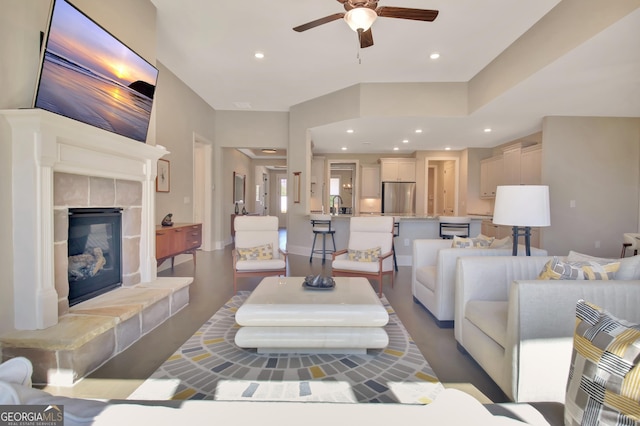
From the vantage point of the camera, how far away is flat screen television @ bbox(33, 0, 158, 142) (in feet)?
6.72

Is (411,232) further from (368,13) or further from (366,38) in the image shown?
(368,13)

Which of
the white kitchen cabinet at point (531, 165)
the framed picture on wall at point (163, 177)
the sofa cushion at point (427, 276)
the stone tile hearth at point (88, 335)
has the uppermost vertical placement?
the white kitchen cabinet at point (531, 165)

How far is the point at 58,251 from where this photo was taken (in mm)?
2248

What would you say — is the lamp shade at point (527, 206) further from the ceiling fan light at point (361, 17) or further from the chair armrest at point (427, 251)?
the ceiling fan light at point (361, 17)

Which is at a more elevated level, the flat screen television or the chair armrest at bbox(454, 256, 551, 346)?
the flat screen television

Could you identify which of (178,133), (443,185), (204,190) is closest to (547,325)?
(178,133)

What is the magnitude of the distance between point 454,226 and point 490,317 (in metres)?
3.68

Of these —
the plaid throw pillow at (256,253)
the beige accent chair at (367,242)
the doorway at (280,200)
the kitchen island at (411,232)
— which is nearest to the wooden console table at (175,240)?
the plaid throw pillow at (256,253)

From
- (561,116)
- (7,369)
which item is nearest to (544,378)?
(7,369)

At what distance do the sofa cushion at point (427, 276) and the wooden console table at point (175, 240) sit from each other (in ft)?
10.2

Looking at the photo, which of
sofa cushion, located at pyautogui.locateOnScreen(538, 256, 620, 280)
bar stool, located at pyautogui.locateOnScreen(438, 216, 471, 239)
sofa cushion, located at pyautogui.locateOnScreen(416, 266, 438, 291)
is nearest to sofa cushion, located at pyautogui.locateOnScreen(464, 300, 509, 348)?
sofa cushion, located at pyautogui.locateOnScreen(538, 256, 620, 280)

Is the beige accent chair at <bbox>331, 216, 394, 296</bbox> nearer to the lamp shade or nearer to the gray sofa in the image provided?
the gray sofa

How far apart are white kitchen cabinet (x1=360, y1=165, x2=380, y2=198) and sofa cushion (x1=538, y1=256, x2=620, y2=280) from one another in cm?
732

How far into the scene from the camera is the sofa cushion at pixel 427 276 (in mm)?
3050
